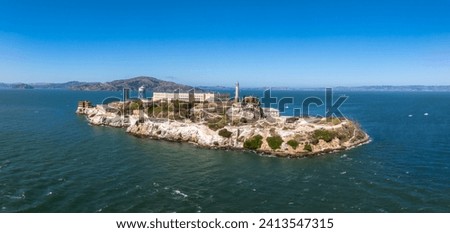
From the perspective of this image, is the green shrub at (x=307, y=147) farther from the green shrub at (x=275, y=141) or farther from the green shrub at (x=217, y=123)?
the green shrub at (x=217, y=123)

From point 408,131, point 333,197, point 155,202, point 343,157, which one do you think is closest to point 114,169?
point 155,202

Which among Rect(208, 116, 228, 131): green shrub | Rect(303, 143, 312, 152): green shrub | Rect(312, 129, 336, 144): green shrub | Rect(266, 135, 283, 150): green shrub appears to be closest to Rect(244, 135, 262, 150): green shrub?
Rect(266, 135, 283, 150): green shrub

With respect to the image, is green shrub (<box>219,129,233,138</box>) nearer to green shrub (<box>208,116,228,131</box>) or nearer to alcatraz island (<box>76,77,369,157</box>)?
alcatraz island (<box>76,77,369,157</box>)

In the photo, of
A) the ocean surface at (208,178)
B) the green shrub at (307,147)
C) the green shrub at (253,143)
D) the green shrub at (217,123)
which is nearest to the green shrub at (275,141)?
the green shrub at (253,143)

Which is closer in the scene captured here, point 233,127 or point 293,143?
point 293,143

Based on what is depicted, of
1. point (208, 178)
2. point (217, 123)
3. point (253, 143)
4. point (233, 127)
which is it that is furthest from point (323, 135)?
point (208, 178)

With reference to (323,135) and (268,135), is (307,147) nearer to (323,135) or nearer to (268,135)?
(323,135)

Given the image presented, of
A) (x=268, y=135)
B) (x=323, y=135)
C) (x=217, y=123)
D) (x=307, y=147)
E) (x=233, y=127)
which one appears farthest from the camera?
(x=217, y=123)
